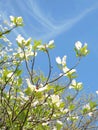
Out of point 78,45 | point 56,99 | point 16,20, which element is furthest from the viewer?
point 16,20

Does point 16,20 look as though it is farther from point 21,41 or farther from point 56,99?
point 56,99

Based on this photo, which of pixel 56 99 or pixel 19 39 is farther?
pixel 19 39

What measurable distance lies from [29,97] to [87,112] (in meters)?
0.62

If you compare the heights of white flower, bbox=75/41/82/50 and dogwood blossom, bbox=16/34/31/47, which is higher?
dogwood blossom, bbox=16/34/31/47

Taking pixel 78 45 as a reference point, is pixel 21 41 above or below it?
above

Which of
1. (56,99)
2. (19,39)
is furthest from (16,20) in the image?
(56,99)

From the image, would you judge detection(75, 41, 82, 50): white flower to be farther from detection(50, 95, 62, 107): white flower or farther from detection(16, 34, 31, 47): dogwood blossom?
detection(50, 95, 62, 107): white flower

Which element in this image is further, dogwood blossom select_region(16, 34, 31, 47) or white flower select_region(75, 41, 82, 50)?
white flower select_region(75, 41, 82, 50)

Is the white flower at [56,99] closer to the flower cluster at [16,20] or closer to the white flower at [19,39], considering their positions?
the white flower at [19,39]

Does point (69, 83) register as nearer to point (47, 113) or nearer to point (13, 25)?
point (47, 113)

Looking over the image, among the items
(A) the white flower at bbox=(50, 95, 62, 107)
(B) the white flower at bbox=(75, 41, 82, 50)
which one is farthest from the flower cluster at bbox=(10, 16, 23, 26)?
(A) the white flower at bbox=(50, 95, 62, 107)

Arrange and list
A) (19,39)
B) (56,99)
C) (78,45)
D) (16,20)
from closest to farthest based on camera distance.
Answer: (56,99)
(19,39)
(78,45)
(16,20)

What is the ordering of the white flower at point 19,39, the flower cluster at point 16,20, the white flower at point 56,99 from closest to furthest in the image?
1. the white flower at point 56,99
2. the white flower at point 19,39
3. the flower cluster at point 16,20

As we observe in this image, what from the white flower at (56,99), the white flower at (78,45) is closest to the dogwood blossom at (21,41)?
the white flower at (78,45)
